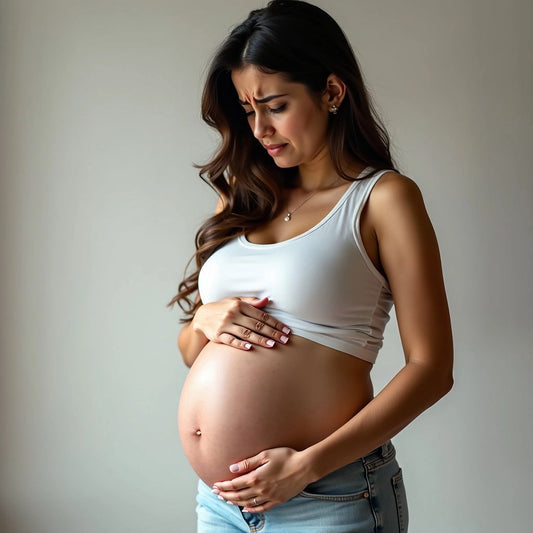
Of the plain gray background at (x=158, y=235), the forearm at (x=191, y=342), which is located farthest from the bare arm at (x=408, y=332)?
the plain gray background at (x=158, y=235)

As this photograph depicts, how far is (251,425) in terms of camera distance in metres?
1.16

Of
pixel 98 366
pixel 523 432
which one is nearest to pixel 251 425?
pixel 98 366

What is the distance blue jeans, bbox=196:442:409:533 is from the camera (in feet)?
3.73

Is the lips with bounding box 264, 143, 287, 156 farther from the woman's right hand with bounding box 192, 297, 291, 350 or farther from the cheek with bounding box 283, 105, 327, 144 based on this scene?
the woman's right hand with bounding box 192, 297, 291, 350

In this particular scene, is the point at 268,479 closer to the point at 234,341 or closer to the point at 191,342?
the point at 234,341

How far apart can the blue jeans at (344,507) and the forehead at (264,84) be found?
63 centimetres

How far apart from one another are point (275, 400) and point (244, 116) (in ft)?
1.97

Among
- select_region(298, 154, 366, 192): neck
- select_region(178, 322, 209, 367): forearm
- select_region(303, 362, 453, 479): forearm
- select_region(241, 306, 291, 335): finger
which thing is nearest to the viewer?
select_region(303, 362, 453, 479): forearm

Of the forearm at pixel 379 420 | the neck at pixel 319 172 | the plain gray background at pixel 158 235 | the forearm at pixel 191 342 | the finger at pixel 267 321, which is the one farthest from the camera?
the plain gray background at pixel 158 235

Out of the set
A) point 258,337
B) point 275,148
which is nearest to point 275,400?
point 258,337

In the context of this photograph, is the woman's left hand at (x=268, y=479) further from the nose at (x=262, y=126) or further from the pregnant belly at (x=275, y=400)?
the nose at (x=262, y=126)

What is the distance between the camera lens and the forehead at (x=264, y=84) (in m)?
1.23

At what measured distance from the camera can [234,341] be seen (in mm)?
1228

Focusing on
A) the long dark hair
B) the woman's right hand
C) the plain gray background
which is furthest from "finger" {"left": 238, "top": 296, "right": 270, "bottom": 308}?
the plain gray background
